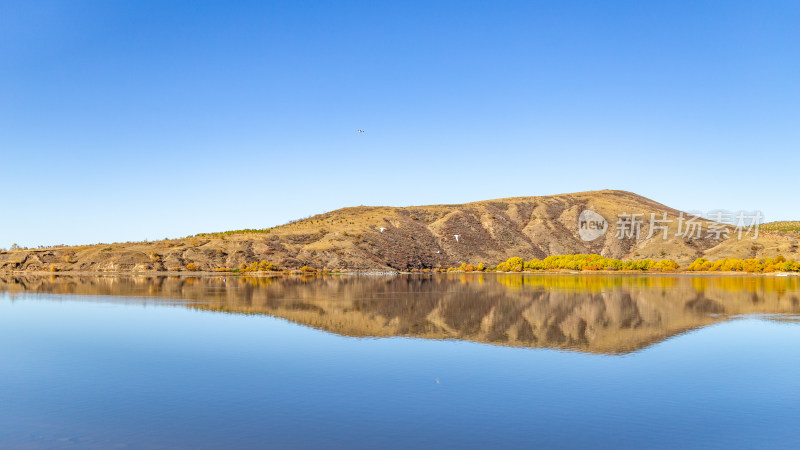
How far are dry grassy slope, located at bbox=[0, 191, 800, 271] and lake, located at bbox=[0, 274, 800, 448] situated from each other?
82.4m

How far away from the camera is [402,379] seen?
20703mm

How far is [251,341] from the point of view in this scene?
2891 cm

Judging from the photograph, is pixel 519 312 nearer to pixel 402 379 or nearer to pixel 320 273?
pixel 402 379

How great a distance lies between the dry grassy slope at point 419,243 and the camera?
12044 centimetres

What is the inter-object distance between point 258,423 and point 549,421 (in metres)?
7.57

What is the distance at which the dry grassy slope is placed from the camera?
12044cm

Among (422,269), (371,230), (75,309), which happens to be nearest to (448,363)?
(75,309)

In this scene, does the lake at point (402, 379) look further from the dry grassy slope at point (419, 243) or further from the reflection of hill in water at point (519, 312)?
the dry grassy slope at point (419, 243)

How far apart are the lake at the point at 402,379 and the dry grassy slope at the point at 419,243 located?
82.4 metres

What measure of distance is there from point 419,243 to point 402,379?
122 metres
